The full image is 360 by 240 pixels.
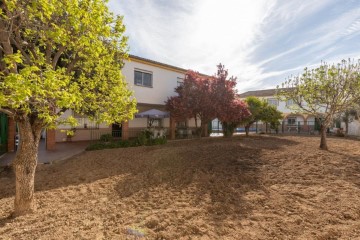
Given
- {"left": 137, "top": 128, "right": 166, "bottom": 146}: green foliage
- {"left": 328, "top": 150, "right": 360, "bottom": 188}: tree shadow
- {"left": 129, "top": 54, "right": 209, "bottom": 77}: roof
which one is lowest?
{"left": 328, "top": 150, "right": 360, "bottom": 188}: tree shadow

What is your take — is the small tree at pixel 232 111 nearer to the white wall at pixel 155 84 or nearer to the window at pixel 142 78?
the white wall at pixel 155 84

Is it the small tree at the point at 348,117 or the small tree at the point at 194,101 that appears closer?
the small tree at the point at 194,101

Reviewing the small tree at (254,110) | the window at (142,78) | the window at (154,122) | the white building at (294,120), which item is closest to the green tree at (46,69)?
the window at (142,78)

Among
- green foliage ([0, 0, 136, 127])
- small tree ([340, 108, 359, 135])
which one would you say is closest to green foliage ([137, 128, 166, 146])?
green foliage ([0, 0, 136, 127])

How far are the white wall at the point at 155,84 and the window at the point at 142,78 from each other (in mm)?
273

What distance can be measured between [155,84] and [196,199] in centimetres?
1346

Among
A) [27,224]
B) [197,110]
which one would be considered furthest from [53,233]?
[197,110]

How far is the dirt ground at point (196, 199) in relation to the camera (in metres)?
3.94

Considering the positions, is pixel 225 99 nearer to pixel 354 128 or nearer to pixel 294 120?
pixel 354 128

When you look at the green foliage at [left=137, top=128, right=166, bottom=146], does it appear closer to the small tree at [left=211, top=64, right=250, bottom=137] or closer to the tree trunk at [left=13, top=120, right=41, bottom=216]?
the small tree at [left=211, top=64, right=250, bottom=137]

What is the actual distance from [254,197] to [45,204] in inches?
222

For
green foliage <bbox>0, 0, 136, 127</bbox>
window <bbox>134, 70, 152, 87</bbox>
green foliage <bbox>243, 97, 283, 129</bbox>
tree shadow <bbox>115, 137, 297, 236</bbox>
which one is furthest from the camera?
green foliage <bbox>243, 97, 283, 129</bbox>

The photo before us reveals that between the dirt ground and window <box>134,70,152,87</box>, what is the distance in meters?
8.76

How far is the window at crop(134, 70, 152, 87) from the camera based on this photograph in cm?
1628
